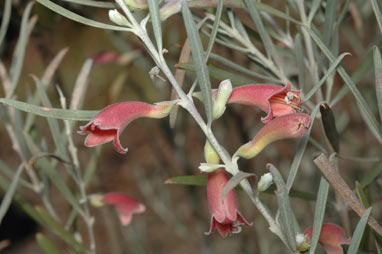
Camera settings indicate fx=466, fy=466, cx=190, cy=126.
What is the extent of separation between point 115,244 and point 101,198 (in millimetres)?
409

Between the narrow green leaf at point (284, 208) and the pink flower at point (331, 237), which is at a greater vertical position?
the narrow green leaf at point (284, 208)

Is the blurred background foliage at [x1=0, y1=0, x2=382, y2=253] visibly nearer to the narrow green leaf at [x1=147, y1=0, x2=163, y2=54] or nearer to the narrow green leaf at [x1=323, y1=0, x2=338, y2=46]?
the narrow green leaf at [x1=323, y1=0, x2=338, y2=46]

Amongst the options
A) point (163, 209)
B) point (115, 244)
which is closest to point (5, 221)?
point (163, 209)

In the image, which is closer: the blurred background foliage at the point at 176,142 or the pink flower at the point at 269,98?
the pink flower at the point at 269,98

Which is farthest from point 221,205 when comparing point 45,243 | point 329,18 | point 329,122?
point 45,243

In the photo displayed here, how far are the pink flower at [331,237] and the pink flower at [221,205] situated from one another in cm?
9

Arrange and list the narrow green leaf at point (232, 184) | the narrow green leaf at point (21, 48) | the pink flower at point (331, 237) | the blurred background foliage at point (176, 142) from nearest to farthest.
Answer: the narrow green leaf at point (232, 184) < the pink flower at point (331, 237) < the narrow green leaf at point (21, 48) < the blurred background foliage at point (176, 142)

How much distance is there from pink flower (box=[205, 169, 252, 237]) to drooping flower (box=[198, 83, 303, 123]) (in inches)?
2.9

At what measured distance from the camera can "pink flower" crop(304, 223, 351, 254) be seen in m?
0.49

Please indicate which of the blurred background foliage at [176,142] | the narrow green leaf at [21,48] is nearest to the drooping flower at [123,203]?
the blurred background foliage at [176,142]

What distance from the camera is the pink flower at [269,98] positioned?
0.44 m

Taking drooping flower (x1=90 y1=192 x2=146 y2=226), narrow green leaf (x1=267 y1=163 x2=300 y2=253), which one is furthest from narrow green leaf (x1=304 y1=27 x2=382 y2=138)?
drooping flower (x1=90 y1=192 x2=146 y2=226)

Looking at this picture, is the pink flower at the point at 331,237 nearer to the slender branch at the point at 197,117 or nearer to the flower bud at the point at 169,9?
the slender branch at the point at 197,117

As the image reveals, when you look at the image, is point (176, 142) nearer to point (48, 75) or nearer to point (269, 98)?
point (48, 75)
